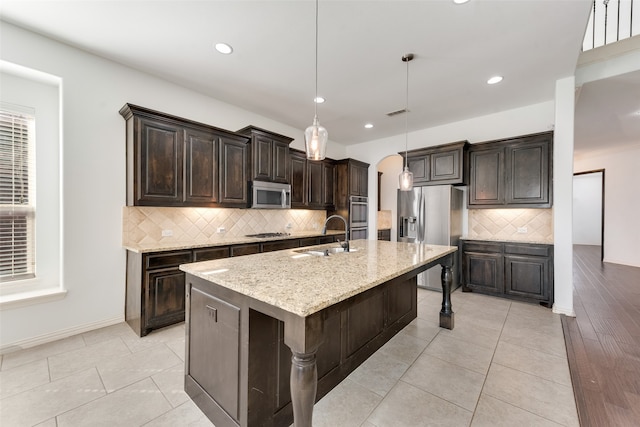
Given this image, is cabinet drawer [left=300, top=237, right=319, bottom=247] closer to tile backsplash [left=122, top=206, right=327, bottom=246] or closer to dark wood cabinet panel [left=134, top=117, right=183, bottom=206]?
tile backsplash [left=122, top=206, right=327, bottom=246]

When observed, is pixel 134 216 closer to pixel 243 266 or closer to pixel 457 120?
pixel 243 266

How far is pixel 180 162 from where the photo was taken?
3.10 metres

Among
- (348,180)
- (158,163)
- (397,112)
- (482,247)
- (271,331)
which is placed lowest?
(271,331)

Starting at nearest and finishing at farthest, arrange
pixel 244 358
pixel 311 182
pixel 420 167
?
1. pixel 244 358
2. pixel 420 167
3. pixel 311 182

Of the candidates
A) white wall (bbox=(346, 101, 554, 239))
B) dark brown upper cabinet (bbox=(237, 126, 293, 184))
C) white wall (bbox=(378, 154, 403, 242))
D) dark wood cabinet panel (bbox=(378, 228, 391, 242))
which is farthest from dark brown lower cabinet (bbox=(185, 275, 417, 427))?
white wall (bbox=(378, 154, 403, 242))

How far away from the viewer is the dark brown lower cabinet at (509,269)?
140 inches

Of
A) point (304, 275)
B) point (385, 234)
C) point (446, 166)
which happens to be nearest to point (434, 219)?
point (446, 166)

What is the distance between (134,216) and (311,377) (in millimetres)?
2936

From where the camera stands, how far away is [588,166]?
710 cm

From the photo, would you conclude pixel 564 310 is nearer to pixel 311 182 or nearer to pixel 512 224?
pixel 512 224

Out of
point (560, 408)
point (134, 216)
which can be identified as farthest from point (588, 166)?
point (134, 216)

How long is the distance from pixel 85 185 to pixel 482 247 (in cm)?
527

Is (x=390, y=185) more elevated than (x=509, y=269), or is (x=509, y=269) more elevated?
(x=390, y=185)

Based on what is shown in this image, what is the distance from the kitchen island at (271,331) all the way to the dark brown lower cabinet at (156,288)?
1.21 meters
